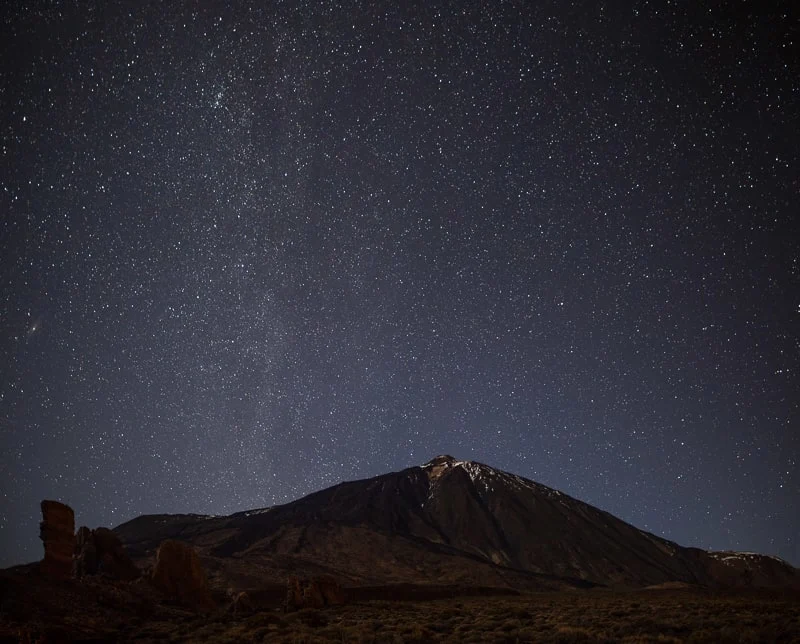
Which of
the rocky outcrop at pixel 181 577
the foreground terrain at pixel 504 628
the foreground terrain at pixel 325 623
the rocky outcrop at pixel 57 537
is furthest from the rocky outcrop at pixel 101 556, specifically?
the foreground terrain at pixel 504 628

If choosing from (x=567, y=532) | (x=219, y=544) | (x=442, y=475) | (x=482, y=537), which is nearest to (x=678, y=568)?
(x=567, y=532)

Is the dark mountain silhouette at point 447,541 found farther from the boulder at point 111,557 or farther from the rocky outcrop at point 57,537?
the rocky outcrop at point 57,537

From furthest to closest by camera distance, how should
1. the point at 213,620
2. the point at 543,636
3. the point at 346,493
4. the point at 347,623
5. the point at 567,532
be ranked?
the point at 346,493
the point at 567,532
the point at 213,620
the point at 347,623
the point at 543,636

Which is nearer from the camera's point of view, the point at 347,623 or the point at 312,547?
the point at 347,623

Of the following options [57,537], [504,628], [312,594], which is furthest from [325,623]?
[57,537]

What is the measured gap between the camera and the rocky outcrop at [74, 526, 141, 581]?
116 feet

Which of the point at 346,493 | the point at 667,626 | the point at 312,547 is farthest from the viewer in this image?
the point at 346,493

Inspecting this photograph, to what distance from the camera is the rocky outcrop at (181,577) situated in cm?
2930

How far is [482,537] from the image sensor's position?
117 m

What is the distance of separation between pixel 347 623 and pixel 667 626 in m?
12.0

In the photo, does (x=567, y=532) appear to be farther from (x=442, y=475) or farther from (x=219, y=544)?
(x=219, y=544)

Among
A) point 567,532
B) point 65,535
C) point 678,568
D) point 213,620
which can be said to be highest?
point 65,535

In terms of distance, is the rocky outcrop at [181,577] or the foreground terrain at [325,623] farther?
the rocky outcrop at [181,577]

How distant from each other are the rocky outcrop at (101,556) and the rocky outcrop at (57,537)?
572cm
